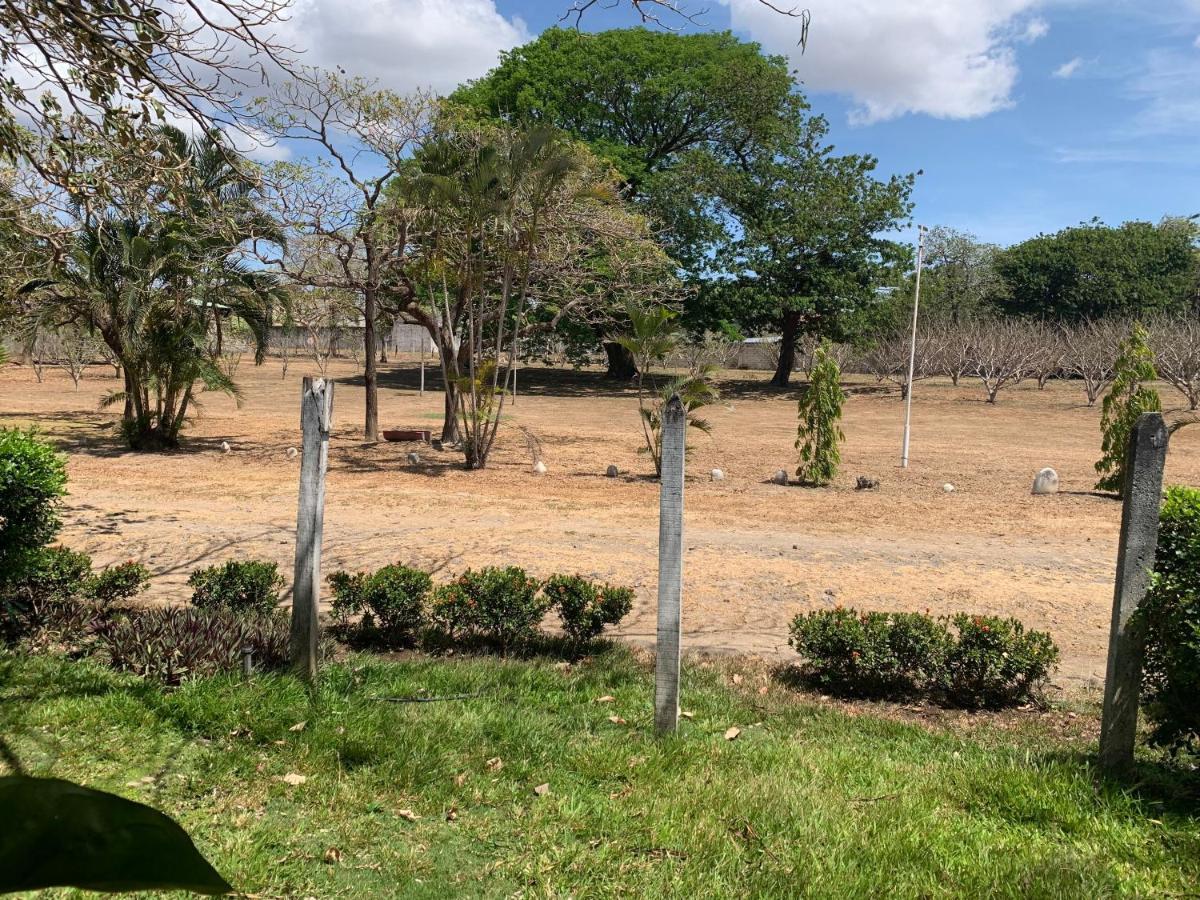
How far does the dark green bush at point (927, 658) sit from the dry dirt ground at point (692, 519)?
895 mm

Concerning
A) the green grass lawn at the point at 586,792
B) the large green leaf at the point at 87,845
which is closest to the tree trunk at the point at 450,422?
the green grass lawn at the point at 586,792

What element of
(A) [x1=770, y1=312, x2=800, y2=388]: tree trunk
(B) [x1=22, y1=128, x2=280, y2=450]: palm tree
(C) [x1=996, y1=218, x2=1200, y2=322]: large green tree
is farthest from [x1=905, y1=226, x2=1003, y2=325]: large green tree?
(B) [x1=22, y1=128, x2=280, y2=450]: palm tree

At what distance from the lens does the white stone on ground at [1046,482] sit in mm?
13953

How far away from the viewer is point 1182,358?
100ft

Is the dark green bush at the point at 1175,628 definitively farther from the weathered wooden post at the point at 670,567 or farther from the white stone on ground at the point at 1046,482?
the white stone on ground at the point at 1046,482

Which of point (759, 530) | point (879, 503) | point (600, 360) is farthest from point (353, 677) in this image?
point (600, 360)

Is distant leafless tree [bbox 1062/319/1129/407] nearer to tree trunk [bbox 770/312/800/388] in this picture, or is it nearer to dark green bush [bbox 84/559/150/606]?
tree trunk [bbox 770/312/800/388]

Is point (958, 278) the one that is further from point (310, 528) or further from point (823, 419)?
point (310, 528)

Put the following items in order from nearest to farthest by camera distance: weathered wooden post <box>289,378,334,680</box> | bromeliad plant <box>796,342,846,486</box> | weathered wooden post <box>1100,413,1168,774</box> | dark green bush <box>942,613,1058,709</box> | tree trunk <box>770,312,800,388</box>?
1. weathered wooden post <box>1100,413,1168,774</box>
2. weathered wooden post <box>289,378,334,680</box>
3. dark green bush <box>942,613,1058,709</box>
4. bromeliad plant <box>796,342,846,486</box>
5. tree trunk <box>770,312,800,388</box>

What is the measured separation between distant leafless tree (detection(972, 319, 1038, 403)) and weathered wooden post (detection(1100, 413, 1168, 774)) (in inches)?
1306

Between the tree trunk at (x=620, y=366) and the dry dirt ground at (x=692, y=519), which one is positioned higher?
the tree trunk at (x=620, y=366)

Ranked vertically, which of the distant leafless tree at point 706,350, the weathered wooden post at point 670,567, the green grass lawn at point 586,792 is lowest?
the green grass lawn at point 586,792

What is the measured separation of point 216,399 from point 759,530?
2284 cm

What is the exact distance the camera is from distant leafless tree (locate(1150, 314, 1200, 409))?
98.3 ft
